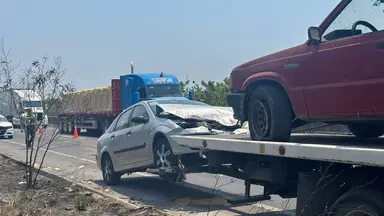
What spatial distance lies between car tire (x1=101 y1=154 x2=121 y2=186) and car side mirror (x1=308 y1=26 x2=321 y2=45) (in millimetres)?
6608

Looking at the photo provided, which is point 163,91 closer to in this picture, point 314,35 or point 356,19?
point 314,35

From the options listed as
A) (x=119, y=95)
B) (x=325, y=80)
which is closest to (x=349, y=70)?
(x=325, y=80)

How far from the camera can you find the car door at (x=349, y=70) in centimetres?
538

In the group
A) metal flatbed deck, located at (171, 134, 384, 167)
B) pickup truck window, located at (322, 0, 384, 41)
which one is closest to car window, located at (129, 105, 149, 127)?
metal flatbed deck, located at (171, 134, 384, 167)

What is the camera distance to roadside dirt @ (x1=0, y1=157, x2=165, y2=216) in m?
8.28

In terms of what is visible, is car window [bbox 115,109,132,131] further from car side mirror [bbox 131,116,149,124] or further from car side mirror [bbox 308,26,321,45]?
car side mirror [bbox 308,26,321,45]

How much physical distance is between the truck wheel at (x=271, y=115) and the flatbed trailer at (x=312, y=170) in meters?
0.30

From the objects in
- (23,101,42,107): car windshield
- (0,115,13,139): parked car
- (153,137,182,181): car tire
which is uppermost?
(23,101,42,107): car windshield

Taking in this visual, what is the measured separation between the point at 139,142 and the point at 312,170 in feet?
17.7

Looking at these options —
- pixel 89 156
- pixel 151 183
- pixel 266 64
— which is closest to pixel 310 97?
pixel 266 64

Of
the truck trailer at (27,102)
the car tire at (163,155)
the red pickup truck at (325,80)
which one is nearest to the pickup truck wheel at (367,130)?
the red pickup truck at (325,80)

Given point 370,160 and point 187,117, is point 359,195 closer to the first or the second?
point 370,160

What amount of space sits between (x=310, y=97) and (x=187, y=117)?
4.21 meters

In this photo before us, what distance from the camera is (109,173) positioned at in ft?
39.7
